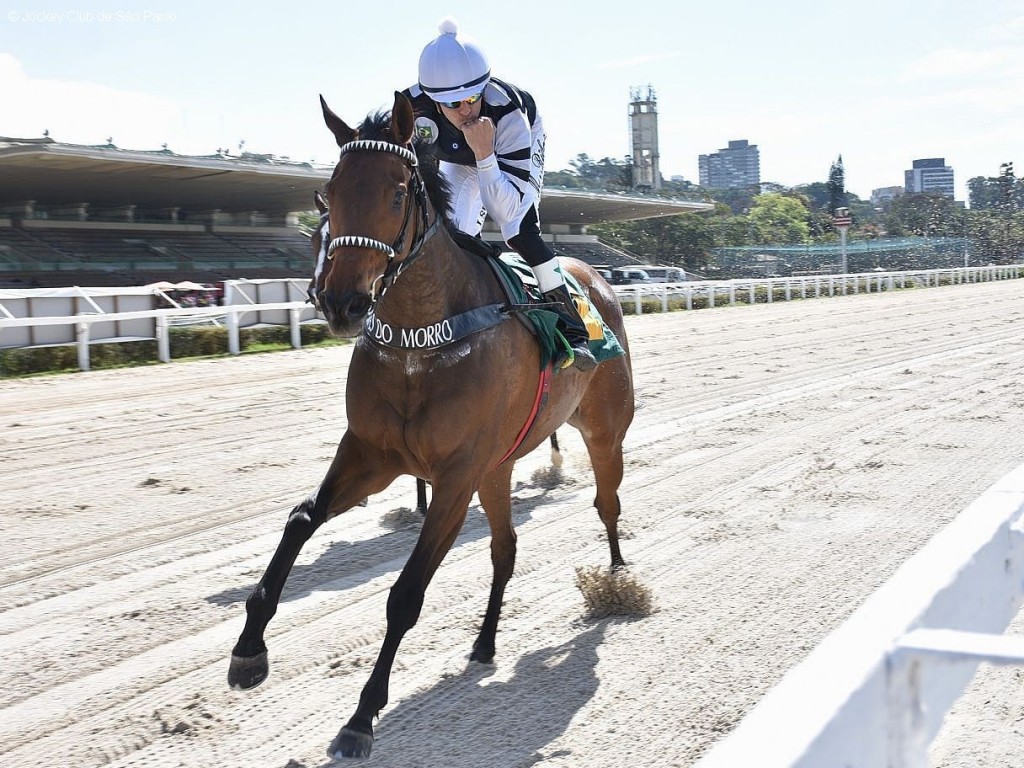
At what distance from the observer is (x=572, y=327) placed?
4.48 meters

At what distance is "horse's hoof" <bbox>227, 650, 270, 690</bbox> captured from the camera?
3266 mm

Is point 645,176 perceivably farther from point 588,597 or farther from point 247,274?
point 588,597

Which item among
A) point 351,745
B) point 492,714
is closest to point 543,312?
point 492,714

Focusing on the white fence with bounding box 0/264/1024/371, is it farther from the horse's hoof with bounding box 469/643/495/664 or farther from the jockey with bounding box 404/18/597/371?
the horse's hoof with bounding box 469/643/495/664

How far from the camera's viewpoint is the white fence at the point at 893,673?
1.27 meters

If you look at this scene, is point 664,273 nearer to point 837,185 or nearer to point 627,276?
point 627,276

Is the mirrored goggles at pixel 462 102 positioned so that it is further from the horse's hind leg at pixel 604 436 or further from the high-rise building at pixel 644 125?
the high-rise building at pixel 644 125

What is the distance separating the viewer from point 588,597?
14.5 ft

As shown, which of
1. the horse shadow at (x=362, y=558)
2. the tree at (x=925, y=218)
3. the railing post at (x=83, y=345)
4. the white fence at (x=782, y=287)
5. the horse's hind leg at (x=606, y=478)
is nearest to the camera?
the horse shadow at (x=362, y=558)

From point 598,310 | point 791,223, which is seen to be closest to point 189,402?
point 598,310

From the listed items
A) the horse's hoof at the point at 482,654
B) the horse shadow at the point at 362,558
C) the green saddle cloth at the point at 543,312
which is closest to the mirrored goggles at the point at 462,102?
the green saddle cloth at the point at 543,312

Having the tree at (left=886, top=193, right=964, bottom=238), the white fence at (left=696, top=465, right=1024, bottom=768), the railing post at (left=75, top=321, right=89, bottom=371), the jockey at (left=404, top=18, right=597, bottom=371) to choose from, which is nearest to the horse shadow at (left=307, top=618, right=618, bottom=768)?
the jockey at (left=404, top=18, right=597, bottom=371)

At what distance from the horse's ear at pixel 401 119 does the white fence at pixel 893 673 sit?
2193 millimetres

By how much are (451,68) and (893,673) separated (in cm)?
299
